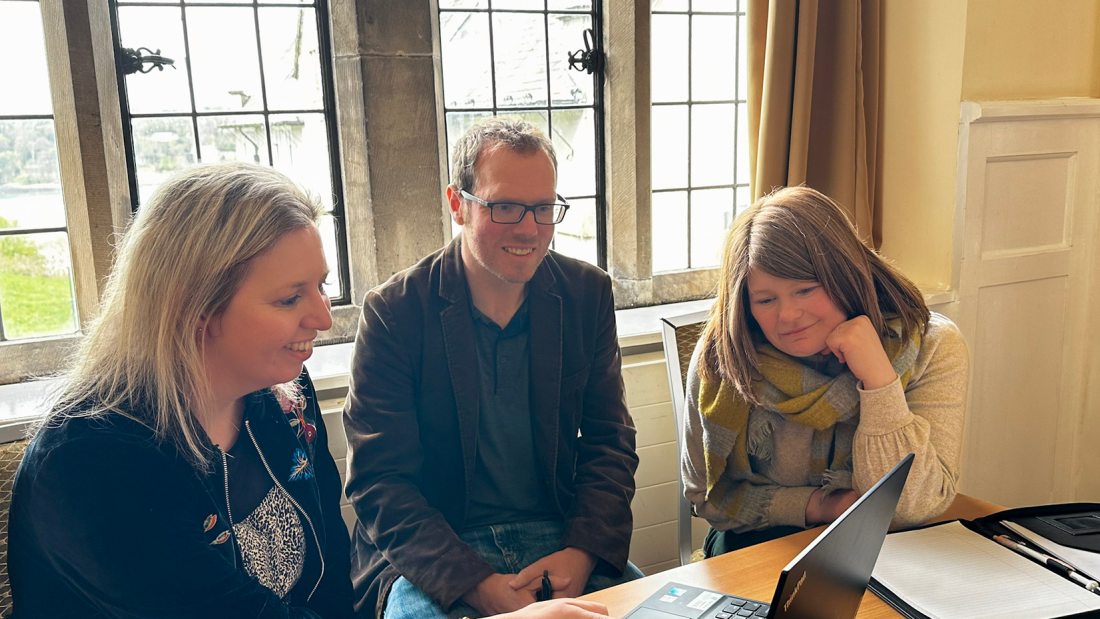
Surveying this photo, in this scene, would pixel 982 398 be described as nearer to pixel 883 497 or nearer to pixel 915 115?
pixel 915 115

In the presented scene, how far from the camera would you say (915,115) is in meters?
2.49

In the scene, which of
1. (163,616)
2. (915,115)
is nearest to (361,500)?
(163,616)

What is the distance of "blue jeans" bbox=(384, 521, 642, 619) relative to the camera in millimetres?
1535

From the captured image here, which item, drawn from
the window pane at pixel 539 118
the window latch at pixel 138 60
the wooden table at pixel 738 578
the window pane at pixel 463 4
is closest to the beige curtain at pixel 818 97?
the window pane at pixel 539 118

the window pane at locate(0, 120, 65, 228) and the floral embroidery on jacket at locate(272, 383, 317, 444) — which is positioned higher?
the window pane at locate(0, 120, 65, 228)

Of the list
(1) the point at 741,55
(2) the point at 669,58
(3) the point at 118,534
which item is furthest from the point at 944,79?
(3) the point at 118,534

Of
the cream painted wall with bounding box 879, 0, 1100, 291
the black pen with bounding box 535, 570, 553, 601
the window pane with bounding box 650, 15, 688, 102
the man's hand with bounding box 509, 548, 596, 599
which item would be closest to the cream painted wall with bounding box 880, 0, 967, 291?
the cream painted wall with bounding box 879, 0, 1100, 291

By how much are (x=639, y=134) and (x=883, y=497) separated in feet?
6.19

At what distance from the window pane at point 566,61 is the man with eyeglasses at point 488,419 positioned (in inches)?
37.4

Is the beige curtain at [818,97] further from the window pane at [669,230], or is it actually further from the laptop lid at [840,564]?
the laptop lid at [840,564]

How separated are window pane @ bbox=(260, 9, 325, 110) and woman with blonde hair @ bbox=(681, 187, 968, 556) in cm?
136

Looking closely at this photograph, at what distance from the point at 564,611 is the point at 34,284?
1784 mm

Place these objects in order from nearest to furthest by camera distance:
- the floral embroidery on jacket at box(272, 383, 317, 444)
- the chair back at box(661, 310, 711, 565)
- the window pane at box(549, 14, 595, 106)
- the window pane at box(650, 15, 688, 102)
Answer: the floral embroidery on jacket at box(272, 383, 317, 444), the chair back at box(661, 310, 711, 565), the window pane at box(549, 14, 595, 106), the window pane at box(650, 15, 688, 102)

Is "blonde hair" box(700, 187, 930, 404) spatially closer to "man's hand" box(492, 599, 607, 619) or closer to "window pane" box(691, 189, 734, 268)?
"man's hand" box(492, 599, 607, 619)
